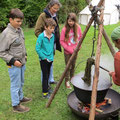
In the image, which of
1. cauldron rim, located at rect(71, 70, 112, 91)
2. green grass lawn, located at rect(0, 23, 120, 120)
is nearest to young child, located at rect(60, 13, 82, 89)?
green grass lawn, located at rect(0, 23, 120, 120)

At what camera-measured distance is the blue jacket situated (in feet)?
10.9

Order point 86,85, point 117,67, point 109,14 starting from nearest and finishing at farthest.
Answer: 1. point 117,67
2. point 86,85
3. point 109,14

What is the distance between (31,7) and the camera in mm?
18328

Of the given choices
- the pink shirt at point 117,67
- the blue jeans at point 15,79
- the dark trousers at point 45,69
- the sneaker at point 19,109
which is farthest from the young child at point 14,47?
the pink shirt at point 117,67

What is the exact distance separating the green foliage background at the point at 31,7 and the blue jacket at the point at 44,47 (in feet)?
37.5

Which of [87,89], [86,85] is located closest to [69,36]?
[86,85]

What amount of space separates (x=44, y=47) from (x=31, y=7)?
16211 mm

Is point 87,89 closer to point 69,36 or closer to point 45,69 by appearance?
point 45,69

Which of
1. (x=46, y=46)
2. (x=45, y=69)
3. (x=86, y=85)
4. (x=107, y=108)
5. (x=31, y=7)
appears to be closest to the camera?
(x=86, y=85)

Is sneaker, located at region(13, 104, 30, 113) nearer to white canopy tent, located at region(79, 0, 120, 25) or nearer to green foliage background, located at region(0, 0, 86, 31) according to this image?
green foliage background, located at region(0, 0, 86, 31)

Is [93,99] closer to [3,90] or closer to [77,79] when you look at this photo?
[77,79]

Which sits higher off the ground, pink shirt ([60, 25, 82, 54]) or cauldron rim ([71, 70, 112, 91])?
pink shirt ([60, 25, 82, 54])

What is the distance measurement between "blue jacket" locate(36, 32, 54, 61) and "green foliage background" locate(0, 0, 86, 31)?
450 inches

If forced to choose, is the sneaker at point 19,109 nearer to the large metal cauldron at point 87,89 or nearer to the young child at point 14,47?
the young child at point 14,47
